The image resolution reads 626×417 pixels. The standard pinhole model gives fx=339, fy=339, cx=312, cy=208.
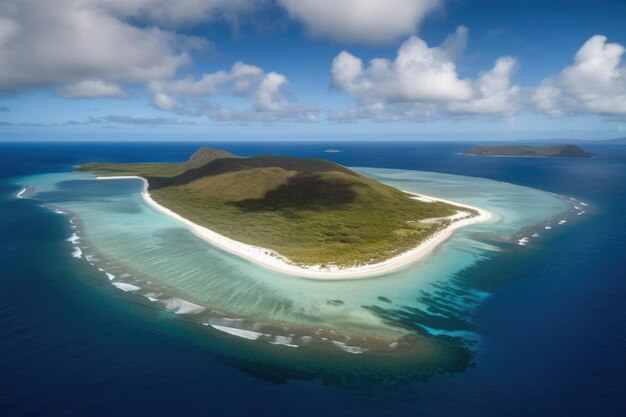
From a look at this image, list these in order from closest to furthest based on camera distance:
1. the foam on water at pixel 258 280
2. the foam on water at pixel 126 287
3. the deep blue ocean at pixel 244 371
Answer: the deep blue ocean at pixel 244 371 → the foam on water at pixel 258 280 → the foam on water at pixel 126 287

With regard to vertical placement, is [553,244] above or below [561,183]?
below

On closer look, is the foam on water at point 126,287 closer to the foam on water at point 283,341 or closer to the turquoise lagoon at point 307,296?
the turquoise lagoon at point 307,296

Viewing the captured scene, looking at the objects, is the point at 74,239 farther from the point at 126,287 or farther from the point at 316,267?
the point at 316,267

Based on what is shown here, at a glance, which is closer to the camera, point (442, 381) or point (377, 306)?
point (442, 381)

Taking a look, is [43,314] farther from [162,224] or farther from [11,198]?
[11,198]

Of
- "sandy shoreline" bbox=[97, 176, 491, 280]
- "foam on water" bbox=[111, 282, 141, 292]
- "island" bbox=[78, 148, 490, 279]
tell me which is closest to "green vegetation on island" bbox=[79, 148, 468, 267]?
"island" bbox=[78, 148, 490, 279]

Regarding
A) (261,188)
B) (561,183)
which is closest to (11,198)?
A: (261,188)

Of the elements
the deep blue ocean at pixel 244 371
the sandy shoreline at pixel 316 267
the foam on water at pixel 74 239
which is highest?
the sandy shoreline at pixel 316 267

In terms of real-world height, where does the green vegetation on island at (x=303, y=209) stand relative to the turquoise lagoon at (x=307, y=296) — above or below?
above

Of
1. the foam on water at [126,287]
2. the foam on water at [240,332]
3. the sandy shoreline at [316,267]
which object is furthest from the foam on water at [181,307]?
the sandy shoreline at [316,267]
